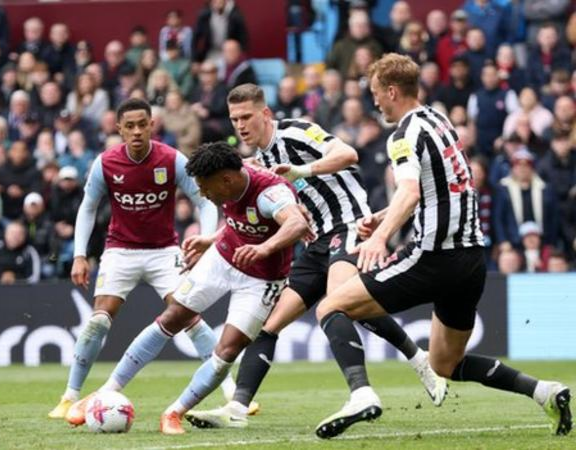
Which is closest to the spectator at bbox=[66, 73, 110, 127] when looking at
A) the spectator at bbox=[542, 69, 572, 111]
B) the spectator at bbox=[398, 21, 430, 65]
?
the spectator at bbox=[398, 21, 430, 65]

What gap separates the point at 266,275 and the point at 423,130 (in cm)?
170

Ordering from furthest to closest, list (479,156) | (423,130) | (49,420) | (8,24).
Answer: (8,24)
(479,156)
(49,420)
(423,130)

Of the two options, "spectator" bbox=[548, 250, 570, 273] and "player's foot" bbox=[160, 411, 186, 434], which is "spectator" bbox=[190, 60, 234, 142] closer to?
"spectator" bbox=[548, 250, 570, 273]

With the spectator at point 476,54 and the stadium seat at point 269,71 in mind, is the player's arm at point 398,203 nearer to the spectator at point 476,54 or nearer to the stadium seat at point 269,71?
the spectator at point 476,54

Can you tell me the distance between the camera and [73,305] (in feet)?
64.8

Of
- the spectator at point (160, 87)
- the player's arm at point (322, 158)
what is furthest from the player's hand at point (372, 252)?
the spectator at point (160, 87)

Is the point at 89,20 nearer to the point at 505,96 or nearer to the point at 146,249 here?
the point at 505,96

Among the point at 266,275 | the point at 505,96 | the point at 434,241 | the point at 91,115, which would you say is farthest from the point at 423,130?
the point at 91,115

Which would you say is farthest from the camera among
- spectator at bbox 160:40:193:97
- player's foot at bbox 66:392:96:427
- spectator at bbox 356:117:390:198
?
spectator at bbox 160:40:193:97

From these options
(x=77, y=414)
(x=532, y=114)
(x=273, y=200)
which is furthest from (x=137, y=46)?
(x=273, y=200)

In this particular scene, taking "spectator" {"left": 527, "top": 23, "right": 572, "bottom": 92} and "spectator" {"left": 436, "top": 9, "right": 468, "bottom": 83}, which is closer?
"spectator" {"left": 527, "top": 23, "right": 572, "bottom": 92}

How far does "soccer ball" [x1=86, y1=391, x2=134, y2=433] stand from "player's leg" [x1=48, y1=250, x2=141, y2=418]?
4.25 feet

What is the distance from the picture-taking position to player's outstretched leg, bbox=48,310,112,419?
12.3 m

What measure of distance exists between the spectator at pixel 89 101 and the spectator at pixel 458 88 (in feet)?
16.9
